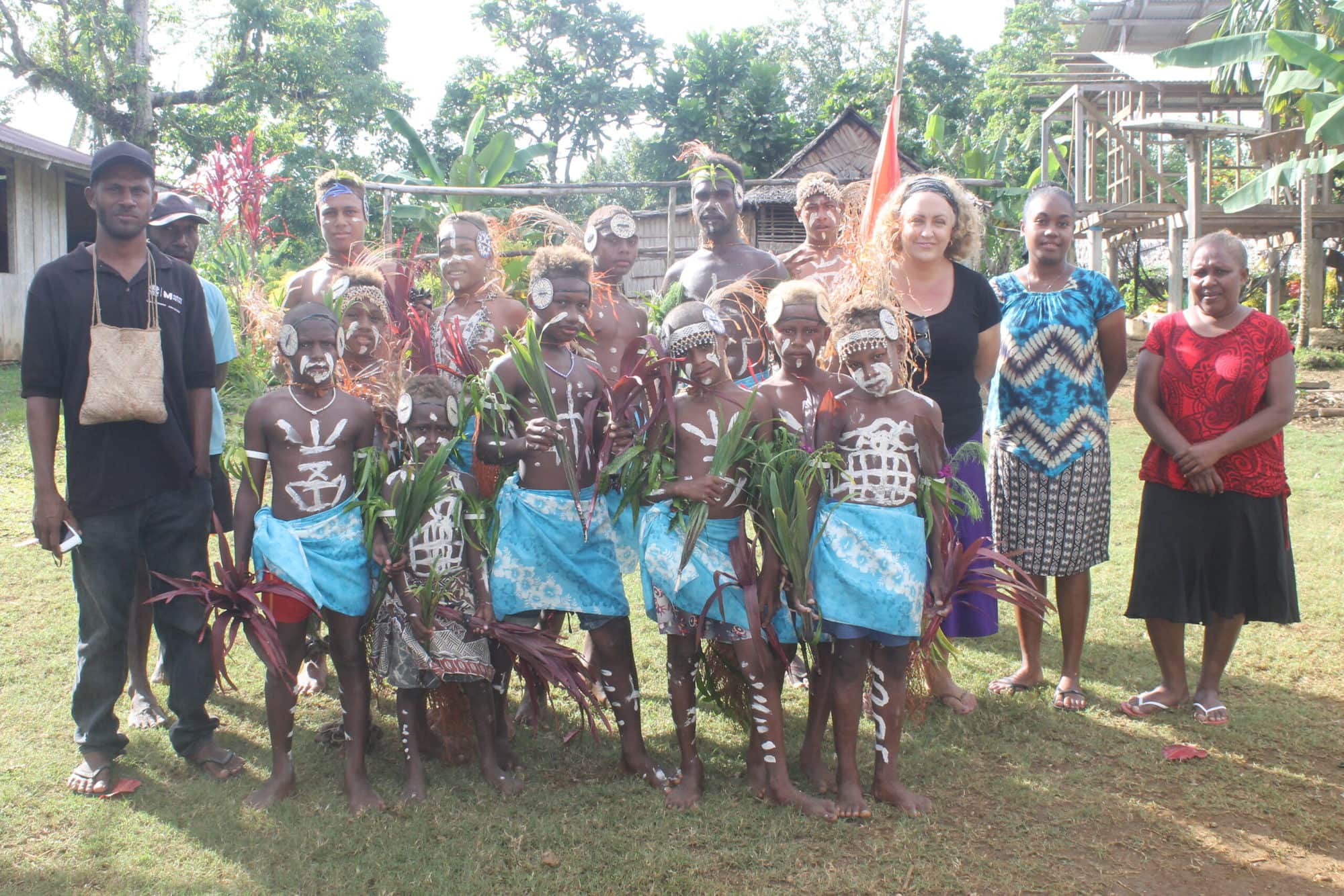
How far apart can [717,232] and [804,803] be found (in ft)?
9.03

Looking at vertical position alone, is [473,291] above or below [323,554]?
above

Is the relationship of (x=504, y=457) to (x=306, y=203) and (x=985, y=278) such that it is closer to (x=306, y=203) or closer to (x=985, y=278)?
(x=985, y=278)

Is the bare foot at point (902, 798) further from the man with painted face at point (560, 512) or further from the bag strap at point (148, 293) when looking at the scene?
the bag strap at point (148, 293)

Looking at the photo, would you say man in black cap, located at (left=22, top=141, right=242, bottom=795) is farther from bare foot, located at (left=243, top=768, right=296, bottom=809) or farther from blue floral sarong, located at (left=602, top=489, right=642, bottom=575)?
blue floral sarong, located at (left=602, top=489, right=642, bottom=575)

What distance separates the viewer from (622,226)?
15.1ft

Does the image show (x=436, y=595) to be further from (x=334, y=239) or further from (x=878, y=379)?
(x=334, y=239)

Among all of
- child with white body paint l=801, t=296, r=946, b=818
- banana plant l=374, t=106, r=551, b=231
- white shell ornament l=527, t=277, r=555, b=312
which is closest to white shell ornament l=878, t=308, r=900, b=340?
child with white body paint l=801, t=296, r=946, b=818

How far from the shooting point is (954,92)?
104 feet

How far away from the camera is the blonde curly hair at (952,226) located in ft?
14.1

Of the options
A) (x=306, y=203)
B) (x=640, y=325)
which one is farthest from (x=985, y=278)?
(x=306, y=203)

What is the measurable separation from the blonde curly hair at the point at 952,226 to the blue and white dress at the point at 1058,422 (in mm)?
367

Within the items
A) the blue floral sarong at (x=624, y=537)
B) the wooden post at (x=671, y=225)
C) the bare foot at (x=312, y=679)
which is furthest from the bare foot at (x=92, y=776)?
the wooden post at (x=671, y=225)

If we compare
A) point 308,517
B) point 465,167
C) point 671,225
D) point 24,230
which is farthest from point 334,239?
point 24,230

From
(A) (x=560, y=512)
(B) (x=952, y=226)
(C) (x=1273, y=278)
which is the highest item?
(C) (x=1273, y=278)
